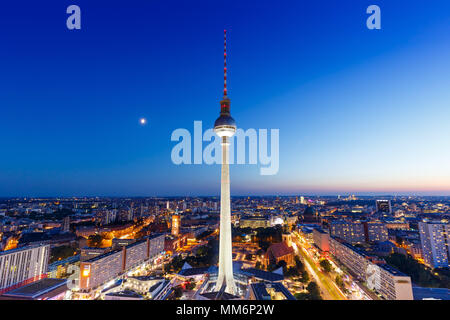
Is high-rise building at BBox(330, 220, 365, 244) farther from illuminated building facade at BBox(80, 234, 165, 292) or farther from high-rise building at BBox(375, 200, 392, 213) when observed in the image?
high-rise building at BBox(375, 200, 392, 213)

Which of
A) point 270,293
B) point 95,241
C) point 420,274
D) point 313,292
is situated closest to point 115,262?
point 270,293

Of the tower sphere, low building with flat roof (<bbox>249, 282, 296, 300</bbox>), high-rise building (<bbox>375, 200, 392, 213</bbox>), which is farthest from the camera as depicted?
high-rise building (<bbox>375, 200, 392, 213</bbox>)

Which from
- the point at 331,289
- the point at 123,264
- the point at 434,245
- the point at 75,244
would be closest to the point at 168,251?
the point at 123,264

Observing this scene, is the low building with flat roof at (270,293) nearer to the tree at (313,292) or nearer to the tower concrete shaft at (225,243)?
the tree at (313,292)

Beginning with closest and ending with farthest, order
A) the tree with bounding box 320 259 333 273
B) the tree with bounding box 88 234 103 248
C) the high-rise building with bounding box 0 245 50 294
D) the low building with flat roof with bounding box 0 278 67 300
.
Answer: the low building with flat roof with bounding box 0 278 67 300
the high-rise building with bounding box 0 245 50 294
the tree with bounding box 320 259 333 273
the tree with bounding box 88 234 103 248

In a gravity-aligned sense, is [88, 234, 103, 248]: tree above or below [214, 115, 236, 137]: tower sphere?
below

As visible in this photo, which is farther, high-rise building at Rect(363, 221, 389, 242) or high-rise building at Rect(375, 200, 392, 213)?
high-rise building at Rect(375, 200, 392, 213)

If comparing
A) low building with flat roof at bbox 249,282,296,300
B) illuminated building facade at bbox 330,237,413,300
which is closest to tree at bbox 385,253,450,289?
illuminated building facade at bbox 330,237,413,300
